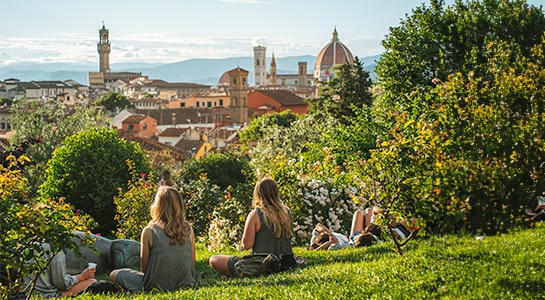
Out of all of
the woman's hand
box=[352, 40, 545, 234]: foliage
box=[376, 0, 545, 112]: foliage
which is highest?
box=[376, 0, 545, 112]: foliage

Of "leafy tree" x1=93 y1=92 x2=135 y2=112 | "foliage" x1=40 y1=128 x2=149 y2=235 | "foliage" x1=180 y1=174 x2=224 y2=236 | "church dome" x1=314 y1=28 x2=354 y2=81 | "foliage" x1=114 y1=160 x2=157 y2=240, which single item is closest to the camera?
"foliage" x1=114 y1=160 x2=157 y2=240

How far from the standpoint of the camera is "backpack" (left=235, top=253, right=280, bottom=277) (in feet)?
22.0

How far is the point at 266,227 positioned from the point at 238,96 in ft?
298

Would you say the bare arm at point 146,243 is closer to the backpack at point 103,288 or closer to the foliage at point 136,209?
the backpack at point 103,288

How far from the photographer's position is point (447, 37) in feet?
68.4

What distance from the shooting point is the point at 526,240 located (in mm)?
5098

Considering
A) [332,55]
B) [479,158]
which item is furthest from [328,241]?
[332,55]

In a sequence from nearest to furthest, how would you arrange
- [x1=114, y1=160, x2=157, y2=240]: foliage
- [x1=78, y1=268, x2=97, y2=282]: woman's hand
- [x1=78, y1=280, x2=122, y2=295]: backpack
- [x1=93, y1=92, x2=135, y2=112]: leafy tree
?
Result: 1. [x1=78, y1=280, x2=122, y2=295]: backpack
2. [x1=78, y1=268, x2=97, y2=282]: woman's hand
3. [x1=114, y1=160, x2=157, y2=240]: foliage
4. [x1=93, y1=92, x2=135, y2=112]: leafy tree

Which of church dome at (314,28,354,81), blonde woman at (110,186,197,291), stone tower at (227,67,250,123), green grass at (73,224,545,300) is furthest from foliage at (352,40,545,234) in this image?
church dome at (314,28,354,81)

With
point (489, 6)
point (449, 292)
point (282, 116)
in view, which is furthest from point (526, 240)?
point (282, 116)

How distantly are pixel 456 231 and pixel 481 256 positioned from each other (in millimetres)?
235

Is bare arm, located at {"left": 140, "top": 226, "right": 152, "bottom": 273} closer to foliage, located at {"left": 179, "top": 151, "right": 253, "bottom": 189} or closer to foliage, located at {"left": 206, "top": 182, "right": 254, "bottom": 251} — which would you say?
foliage, located at {"left": 206, "top": 182, "right": 254, "bottom": 251}

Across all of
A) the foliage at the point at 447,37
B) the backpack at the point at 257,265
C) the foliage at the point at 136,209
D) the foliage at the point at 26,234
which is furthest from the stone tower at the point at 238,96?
the foliage at the point at 26,234

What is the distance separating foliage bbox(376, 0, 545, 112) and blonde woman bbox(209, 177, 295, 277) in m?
13.7
